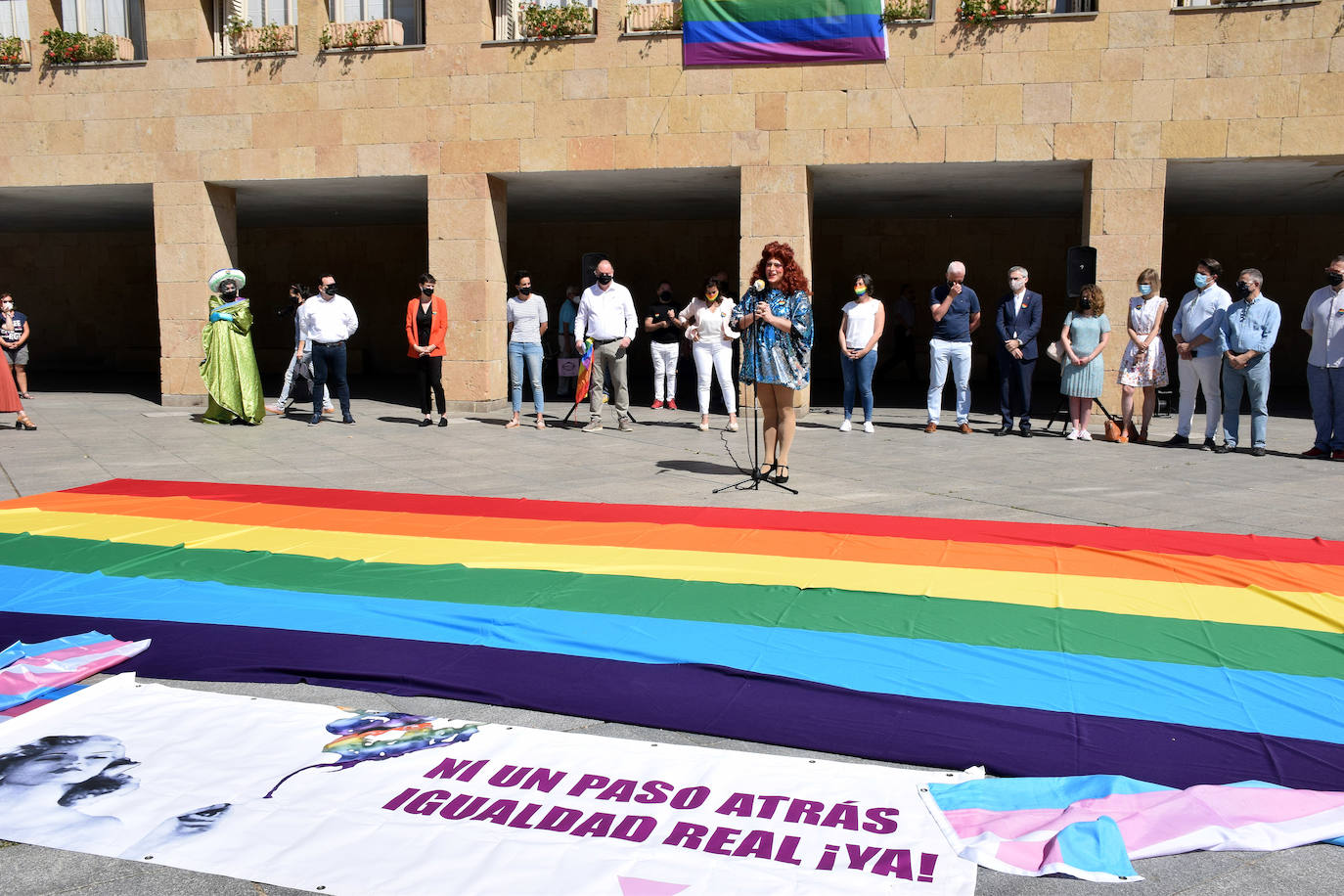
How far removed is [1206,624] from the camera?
442 cm

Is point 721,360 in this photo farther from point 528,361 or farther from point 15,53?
point 15,53

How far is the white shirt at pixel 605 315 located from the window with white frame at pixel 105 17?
8212 millimetres

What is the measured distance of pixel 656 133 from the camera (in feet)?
42.7

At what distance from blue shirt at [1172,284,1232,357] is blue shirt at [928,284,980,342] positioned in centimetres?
193

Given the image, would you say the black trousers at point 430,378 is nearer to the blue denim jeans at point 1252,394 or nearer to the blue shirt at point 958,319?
the blue shirt at point 958,319

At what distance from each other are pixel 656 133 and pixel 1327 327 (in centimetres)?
733

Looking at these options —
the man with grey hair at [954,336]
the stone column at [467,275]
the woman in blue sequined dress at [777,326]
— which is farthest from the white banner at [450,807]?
the stone column at [467,275]

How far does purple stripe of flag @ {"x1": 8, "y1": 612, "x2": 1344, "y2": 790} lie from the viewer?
10.3 ft

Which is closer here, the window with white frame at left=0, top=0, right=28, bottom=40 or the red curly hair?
the red curly hair

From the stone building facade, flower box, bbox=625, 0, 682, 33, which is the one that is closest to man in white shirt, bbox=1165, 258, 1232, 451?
the stone building facade

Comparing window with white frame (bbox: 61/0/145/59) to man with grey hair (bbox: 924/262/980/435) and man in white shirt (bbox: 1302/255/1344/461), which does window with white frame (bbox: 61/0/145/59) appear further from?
man in white shirt (bbox: 1302/255/1344/461)

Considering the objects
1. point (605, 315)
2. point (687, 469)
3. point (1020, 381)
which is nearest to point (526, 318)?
point (605, 315)

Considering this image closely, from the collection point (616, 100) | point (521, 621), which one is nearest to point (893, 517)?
point (521, 621)

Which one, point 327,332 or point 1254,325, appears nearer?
point 1254,325
